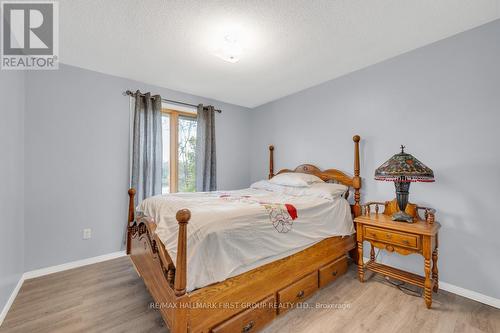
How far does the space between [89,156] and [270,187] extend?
2458mm

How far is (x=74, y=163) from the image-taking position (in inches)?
107

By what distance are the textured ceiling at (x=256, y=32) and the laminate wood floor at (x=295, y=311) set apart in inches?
98.5

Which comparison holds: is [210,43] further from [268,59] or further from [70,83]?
[70,83]

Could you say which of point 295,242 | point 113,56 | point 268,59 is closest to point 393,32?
point 268,59

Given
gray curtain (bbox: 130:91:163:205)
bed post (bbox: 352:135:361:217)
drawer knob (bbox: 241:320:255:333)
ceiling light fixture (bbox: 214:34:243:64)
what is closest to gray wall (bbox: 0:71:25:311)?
gray curtain (bbox: 130:91:163:205)

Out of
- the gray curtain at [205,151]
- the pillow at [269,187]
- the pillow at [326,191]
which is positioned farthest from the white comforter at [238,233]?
the gray curtain at [205,151]

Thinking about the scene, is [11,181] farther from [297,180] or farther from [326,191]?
[326,191]

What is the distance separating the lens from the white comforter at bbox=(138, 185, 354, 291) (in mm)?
1397

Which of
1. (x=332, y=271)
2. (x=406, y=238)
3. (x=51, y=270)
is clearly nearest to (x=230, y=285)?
(x=332, y=271)

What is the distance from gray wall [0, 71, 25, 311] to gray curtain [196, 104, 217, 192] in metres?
2.13

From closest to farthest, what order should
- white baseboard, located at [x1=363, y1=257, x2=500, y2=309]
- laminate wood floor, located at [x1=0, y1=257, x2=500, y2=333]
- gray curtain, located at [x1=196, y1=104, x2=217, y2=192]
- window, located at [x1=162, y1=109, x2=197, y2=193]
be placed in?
laminate wood floor, located at [x1=0, y1=257, x2=500, y2=333], white baseboard, located at [x1=363, y1=257, x2=500, y2=309], window, located at [x1=162, y1=109, x2=197, y2=193], gray curtain, located at [x1=196, y1=104, x2=217, y2=192]

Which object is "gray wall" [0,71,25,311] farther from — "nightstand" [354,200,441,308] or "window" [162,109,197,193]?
"nightstand" [354,200,441,308]

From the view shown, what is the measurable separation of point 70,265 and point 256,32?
3.39m

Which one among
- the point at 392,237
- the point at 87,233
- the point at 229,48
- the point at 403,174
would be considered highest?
the point at 229,48
